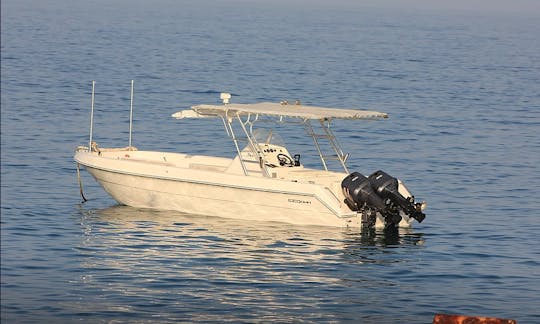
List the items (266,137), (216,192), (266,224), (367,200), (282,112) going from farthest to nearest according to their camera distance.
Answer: (266,137) < (216,192) < (282,112) < (266,224) < (367,200)

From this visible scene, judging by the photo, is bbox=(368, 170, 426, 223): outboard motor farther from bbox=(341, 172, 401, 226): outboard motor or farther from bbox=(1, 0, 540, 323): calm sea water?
bbox=(1, 0, 540, 323): calm sea water

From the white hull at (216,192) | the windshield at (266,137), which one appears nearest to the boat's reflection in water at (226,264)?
the white hull at (216,192)

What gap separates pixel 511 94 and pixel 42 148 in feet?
126

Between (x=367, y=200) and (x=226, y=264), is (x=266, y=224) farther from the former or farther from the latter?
(x=226, y=264)

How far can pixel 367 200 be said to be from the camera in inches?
1252

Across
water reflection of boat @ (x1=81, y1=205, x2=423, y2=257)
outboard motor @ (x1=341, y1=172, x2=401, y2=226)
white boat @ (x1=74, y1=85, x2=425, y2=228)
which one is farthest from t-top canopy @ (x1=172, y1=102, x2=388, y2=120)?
water reflection of boat @ (x1=81, y1=205, x2=423, y2=257)

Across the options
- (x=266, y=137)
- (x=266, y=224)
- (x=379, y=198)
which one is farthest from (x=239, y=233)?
(x=266, y=137)

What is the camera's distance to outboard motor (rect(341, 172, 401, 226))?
31.8 meters

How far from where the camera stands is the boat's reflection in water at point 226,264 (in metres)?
25.1

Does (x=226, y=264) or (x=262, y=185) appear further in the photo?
(x=262, y=185)

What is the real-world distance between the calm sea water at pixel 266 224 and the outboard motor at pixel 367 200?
64cm

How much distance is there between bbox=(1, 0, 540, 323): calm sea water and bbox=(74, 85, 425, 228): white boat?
1.59 feet

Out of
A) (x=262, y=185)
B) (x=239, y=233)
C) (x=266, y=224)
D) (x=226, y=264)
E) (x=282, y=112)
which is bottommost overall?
(x=226, y=264)

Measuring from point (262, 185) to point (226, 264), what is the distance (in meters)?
4.37
